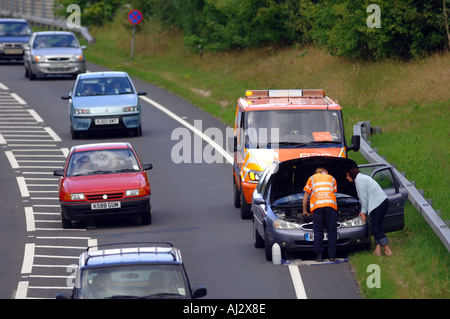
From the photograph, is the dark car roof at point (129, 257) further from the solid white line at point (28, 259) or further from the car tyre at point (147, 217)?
the car tyre at point (147, 217)

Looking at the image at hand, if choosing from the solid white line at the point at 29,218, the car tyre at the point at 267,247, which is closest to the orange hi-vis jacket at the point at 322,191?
the car tyre at the point at 267,247

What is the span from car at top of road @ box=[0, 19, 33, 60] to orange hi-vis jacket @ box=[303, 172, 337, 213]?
34213 mm

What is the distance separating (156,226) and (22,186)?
19.2ft

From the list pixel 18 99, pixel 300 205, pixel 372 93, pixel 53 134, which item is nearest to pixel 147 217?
pixel 300 205

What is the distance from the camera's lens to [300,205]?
17766 millimetres

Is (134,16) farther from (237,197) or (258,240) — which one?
(258,240)

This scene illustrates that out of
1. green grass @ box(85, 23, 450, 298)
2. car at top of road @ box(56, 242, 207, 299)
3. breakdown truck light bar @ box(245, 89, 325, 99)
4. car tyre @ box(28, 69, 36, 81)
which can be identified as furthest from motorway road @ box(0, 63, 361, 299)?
car tyre @ box(28, 69, 36, 81)

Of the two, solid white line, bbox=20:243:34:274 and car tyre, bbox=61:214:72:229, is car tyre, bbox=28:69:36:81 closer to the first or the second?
car tyre, bbox=61:214:72:229

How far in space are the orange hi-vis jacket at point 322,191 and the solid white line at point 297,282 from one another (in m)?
1.02

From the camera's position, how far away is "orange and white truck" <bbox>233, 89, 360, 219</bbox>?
2014 centimetres

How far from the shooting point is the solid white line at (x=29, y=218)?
68.0 ft

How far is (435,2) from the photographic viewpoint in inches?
1328

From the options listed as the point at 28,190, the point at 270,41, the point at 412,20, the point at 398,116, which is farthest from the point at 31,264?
the point at 270,41

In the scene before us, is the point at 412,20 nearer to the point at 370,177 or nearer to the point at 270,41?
the point at 270,41
